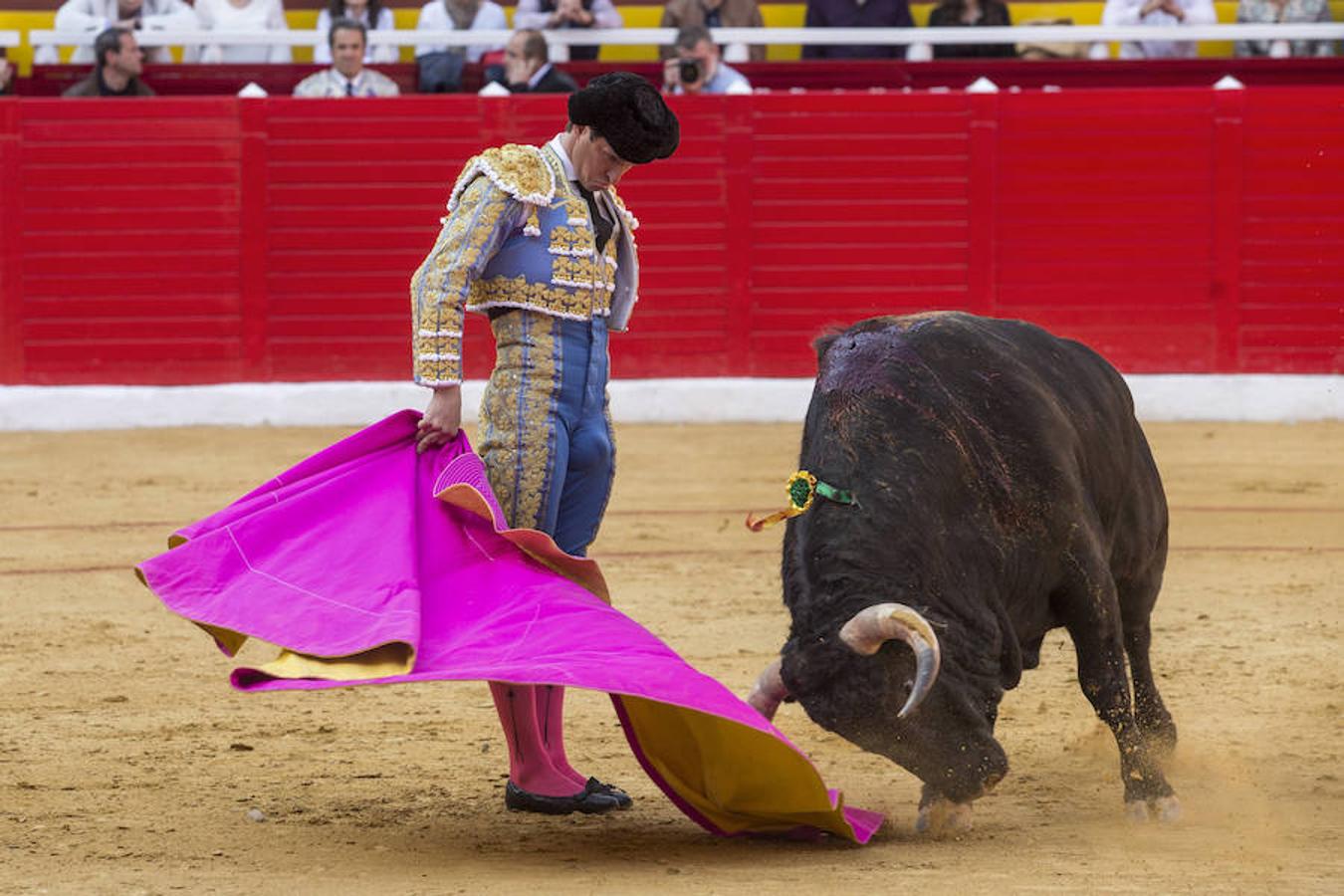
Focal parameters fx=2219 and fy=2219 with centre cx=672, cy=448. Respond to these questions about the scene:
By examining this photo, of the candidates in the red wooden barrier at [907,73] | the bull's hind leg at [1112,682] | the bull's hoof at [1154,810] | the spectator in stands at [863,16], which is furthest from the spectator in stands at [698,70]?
the bull's hoof at [1154,810]

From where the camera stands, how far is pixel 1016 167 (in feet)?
30.8

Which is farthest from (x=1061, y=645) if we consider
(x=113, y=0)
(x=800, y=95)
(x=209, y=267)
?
(x=113, y=0)

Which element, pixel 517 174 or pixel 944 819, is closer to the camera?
pixel 944 819

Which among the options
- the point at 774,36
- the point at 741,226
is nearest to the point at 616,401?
the point at 741,226

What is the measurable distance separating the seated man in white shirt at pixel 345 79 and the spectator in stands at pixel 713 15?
1208 millimetres

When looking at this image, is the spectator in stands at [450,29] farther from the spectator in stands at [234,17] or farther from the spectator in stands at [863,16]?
the spectator in stands at [863,16]

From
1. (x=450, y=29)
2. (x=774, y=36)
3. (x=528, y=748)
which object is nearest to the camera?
(x=528, y=748)

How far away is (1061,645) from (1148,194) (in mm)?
4699

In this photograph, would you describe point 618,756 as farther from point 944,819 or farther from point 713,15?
point 713,15

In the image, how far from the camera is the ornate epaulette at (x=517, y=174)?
11.4ft

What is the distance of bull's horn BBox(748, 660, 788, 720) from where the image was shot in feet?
10.6

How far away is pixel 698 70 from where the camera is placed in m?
9.17

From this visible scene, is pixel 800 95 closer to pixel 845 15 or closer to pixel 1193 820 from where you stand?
pixel 845 15

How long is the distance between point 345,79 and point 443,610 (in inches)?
244
